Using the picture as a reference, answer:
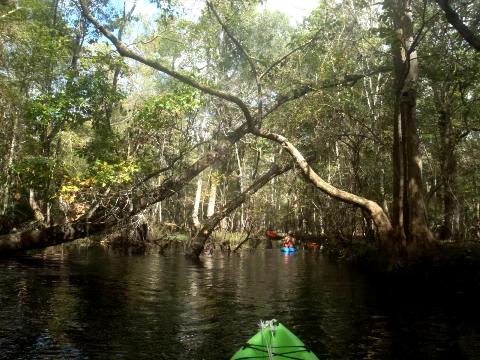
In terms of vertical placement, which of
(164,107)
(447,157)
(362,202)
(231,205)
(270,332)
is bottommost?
(270,332)

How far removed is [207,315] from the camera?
956 cm

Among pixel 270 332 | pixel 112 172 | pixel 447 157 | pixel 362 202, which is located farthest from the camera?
pixel 447 157

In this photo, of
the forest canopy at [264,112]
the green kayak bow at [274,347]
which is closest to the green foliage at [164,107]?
the forest canopy at [264,112]

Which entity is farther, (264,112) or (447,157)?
(264,112)

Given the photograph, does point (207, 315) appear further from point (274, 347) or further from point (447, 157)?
point (447, 157)

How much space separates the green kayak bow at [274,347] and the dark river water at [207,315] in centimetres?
161

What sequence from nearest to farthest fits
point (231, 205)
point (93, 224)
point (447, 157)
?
point (93, 224) < point (447, 157) < point (231, 205)

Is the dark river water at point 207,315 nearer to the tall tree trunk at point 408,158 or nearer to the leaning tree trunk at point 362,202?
the leaning tree trunk at point 362,202

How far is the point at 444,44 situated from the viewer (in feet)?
44.7

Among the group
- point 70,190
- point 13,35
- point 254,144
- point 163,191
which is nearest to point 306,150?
point 254,144

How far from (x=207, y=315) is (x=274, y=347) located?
4.71 m

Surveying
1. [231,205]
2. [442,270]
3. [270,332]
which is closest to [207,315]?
[270,332]

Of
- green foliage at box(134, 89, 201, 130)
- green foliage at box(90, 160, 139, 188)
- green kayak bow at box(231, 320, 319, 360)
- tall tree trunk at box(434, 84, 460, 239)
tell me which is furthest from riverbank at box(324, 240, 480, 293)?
green foliage at box(90, 160, 139, 188)

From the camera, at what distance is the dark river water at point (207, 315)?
6.98 m
